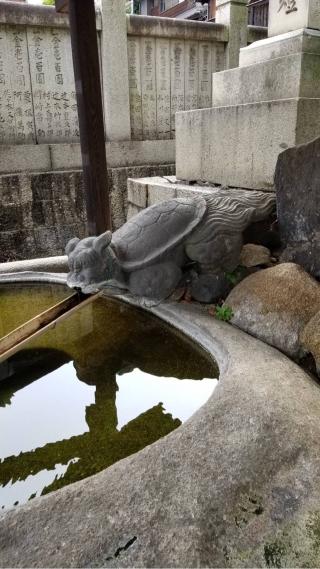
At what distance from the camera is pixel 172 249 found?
303cm

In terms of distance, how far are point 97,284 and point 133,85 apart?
6.12 meters

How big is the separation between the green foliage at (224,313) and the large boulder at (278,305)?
0.10 ft

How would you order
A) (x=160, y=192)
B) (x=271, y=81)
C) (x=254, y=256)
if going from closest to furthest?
(x=254, y=256), (x=271, y=81), (x=160, y=192)

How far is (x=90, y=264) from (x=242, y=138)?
255cm

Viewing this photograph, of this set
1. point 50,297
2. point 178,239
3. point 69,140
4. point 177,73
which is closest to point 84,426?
point 178,239

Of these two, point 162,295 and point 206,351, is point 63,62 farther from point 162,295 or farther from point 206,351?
point 206,351

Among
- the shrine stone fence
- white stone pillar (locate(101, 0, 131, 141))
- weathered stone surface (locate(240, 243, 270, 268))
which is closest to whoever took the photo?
weathered stone surface (locate(240, 243, 270, 268))

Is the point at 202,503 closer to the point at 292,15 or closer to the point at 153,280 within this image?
the point at 153,280

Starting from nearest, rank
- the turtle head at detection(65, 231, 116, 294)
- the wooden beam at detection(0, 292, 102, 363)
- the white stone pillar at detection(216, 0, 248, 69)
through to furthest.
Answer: the wooden beam at detection(0, 292, 102, 363) < the turtle head at detection(65, 231, 116, 294) < the white stone pillar at detection(216, 0, 248, 69)

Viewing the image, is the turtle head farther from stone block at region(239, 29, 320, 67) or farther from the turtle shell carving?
stone block at region(239, 29, 320, 67)

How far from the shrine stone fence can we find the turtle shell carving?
4289mm

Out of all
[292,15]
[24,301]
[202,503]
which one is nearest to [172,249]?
[24,301]

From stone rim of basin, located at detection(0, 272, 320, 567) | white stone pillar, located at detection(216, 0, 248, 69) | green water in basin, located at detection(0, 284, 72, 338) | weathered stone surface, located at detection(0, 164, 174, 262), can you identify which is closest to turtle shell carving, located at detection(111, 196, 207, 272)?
green water in basin, located at detection(0, 284, 72, 338)

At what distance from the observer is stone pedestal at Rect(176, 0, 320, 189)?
12.6ft
